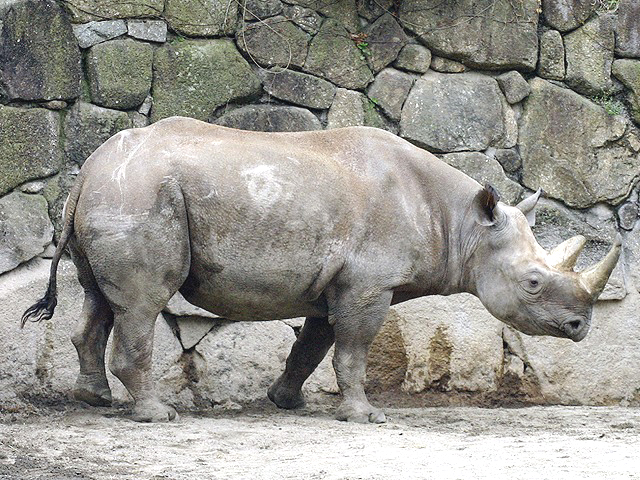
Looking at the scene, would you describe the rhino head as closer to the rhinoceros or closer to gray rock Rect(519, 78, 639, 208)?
the rhinoceros

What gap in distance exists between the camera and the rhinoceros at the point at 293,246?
6559mm

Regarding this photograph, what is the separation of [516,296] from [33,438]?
9.21 ft

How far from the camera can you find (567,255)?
7.18 m

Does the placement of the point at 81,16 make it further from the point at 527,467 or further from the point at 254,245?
the point at 527,467

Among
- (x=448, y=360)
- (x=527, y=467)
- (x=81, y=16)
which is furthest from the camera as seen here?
(x=448, y=360)

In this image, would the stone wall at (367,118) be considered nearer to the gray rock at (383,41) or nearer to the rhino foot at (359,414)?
the gray rock at (383,41)

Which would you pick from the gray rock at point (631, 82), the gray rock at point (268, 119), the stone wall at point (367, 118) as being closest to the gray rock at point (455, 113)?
the stone wall at point (367, 118)

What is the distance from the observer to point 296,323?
7.97 m

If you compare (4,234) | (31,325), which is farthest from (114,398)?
(4,234)

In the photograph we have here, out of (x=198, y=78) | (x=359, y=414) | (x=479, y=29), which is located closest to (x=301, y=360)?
(x=359, y=414)

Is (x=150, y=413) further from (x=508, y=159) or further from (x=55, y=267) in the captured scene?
(x=508, y=159)

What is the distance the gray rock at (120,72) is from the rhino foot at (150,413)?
6.50 ft

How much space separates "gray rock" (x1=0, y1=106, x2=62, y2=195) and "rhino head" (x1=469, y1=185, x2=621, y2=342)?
8.35ft

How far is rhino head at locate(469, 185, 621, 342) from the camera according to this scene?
7.08m
